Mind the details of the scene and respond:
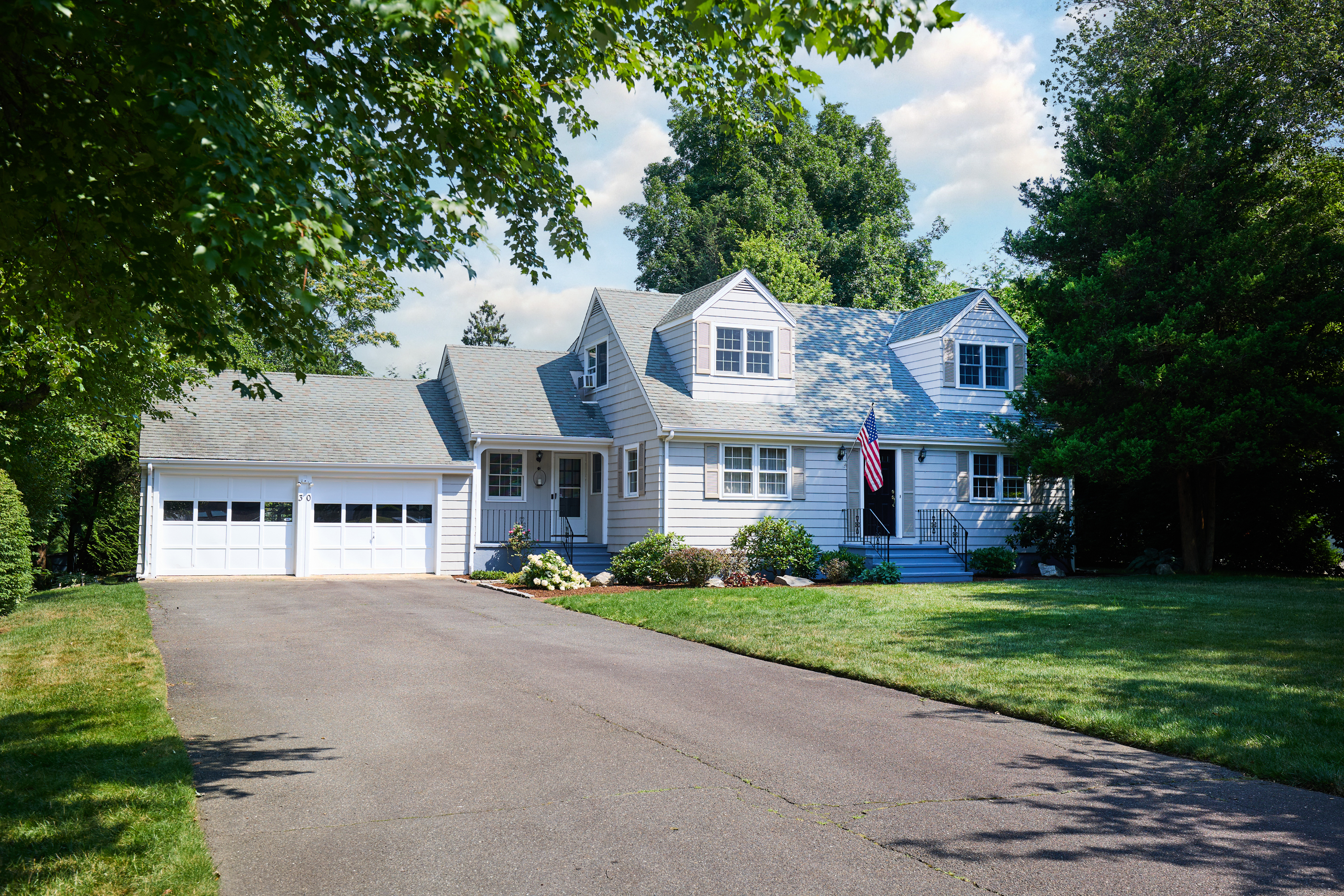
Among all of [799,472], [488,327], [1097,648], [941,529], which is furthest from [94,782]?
[488,327]

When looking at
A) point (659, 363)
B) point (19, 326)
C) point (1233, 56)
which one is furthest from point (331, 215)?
point (1233, 56)

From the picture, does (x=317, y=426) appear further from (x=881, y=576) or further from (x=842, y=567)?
(x=881, y=576)

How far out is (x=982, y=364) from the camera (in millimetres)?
25531

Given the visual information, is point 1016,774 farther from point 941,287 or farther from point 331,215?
point 941,287

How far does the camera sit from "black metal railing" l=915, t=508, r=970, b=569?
23.6 m

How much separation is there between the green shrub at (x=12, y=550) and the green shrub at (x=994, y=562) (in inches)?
731

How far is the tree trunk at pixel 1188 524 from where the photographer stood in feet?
73.1

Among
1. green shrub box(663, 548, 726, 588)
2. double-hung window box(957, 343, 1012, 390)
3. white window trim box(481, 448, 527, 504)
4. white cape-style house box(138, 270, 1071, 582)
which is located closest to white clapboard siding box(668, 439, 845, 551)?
white cape-style house box(138, 270, 1071, 582)

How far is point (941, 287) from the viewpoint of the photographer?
43562 mm

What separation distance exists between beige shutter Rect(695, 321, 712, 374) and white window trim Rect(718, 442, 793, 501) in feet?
6.44

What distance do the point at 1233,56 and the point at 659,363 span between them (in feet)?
50.2

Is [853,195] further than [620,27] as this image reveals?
Yes

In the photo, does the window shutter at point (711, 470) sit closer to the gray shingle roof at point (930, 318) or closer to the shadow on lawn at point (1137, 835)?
the gray shingle roof at point (930, 318)

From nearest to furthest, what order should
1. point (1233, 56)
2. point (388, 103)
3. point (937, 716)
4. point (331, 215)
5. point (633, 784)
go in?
point (331, 215) → point (633, 784) → point (388, 103) → point (937, 716) → point (1233, 56)
